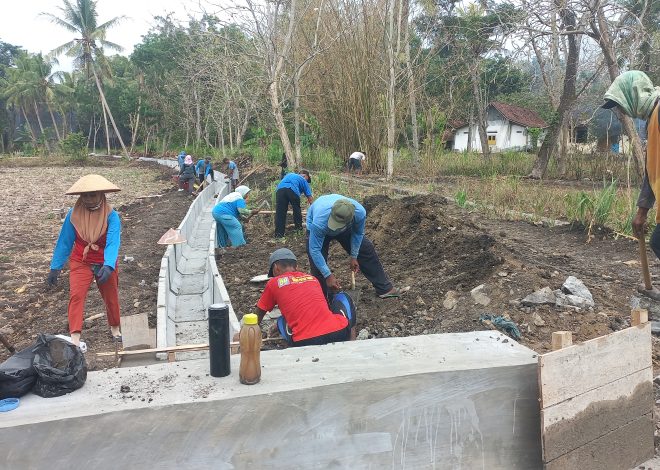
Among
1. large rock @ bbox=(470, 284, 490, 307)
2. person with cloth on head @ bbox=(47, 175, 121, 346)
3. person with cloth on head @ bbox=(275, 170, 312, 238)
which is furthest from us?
person with cloth on head @ bbox=(275, 170, 312, 238)

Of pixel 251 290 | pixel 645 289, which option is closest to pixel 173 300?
pixel 251 290

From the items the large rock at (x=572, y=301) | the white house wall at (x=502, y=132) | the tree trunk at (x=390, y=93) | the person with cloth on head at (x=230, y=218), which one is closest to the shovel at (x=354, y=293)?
the large rock at (x=572, y=301)

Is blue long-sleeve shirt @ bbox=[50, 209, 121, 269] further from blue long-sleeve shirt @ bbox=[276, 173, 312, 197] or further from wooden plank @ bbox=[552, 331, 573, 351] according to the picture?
blue long-sleeve shirt @ bbox=[276, 173, 312, 197]

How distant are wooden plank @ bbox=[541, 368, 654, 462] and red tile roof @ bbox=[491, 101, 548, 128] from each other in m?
36.8

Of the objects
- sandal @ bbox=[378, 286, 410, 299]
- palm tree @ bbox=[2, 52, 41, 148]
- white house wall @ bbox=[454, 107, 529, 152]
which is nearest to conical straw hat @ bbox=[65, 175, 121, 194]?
sandal @ bbox=[378, 286, 410, 299]

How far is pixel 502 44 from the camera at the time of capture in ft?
30.0

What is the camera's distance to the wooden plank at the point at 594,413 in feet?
8.32

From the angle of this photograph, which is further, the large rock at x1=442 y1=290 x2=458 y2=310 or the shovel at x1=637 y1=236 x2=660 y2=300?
the large rock at x1=442 y1=290 x2=458 y2=310

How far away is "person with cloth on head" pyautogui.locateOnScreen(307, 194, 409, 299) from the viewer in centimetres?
482

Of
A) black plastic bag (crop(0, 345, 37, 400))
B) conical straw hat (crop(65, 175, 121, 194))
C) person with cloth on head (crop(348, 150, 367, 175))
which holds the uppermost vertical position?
person with cloth on head (crop(348, 150, 367, 175))

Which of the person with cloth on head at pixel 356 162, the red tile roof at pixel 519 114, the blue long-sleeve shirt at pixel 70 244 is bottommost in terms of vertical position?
the blue long-sleeve shirt at pixel 70 244

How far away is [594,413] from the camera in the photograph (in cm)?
268

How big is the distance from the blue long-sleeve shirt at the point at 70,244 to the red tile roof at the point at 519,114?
3608 cm

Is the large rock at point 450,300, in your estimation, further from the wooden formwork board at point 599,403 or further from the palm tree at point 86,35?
the palm tree at point 86,35
